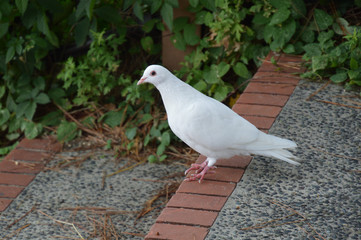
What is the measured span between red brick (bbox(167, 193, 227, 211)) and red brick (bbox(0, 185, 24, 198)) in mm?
1309

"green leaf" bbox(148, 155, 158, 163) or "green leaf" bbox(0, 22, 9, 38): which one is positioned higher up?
"green leaf" bbox(0, 22, 9, 38)

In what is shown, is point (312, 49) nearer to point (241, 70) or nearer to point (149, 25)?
point (241, 70)

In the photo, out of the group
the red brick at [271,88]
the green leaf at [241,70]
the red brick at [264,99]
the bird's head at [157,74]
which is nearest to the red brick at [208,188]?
the bird's head at [157,74]

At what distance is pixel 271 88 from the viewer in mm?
3197

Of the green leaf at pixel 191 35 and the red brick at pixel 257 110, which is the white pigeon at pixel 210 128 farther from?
the green leaf at pixel 191 35

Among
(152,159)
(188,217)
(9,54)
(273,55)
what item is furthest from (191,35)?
(188,217)

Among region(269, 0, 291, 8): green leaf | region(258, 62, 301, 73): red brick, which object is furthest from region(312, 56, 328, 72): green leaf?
region(269, 0, 291, 8): green leaf

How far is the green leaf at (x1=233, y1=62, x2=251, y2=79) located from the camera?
3520mm

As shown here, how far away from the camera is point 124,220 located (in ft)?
9.71

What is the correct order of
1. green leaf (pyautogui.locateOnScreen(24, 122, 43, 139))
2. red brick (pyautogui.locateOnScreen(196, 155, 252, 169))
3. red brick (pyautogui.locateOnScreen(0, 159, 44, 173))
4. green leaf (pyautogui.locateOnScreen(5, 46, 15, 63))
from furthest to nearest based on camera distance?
green leaf (pyautogui.locateOnScreen(24, 122, 43, 139)) < green leaf (pyautogui.locateOnScreen(5, 46, 15, 63)) < red brick (pyautogui.locateOnScreen(0, 159, 44, 173)) < red brick (pyautogui.locateOnScreen(196, 155, 252, 169))

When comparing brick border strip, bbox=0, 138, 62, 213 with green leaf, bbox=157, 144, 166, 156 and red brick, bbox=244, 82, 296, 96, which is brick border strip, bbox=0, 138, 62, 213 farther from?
red brick, bbox=244, 82, 296, 96

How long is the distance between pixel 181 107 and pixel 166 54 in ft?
5.18

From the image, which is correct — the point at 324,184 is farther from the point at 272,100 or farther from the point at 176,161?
the point at 176,161

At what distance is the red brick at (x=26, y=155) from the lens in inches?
143
